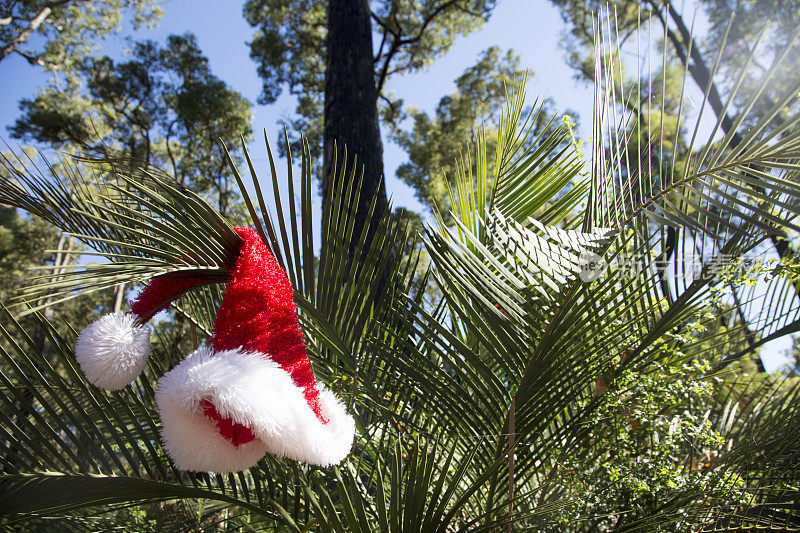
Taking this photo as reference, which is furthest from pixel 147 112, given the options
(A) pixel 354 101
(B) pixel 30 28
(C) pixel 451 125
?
(A) pixel 354 101

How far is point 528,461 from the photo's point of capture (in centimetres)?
152

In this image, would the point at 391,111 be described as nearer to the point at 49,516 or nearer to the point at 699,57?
the point at 699,57

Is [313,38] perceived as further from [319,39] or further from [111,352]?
[111,352]

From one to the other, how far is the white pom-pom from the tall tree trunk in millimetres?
1603

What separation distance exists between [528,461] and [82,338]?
3.91ft

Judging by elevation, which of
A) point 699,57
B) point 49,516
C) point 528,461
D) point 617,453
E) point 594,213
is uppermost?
point 699,57

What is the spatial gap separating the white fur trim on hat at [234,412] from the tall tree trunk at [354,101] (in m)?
1.69

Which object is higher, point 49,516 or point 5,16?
point 5,16

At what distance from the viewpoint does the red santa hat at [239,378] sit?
872mm

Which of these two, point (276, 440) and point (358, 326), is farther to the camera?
point (358, 326)

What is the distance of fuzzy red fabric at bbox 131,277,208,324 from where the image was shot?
3.89ft

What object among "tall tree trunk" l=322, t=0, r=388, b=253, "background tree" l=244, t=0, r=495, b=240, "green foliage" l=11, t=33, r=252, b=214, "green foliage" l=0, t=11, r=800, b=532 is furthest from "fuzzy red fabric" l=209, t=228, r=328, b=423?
"green foliage" l=11, t=33, r=252, b=214

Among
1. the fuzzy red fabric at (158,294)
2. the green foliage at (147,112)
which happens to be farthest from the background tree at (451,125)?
the fuzzy red fabric at (158,294)

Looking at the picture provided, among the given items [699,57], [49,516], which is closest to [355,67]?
[49,516]
